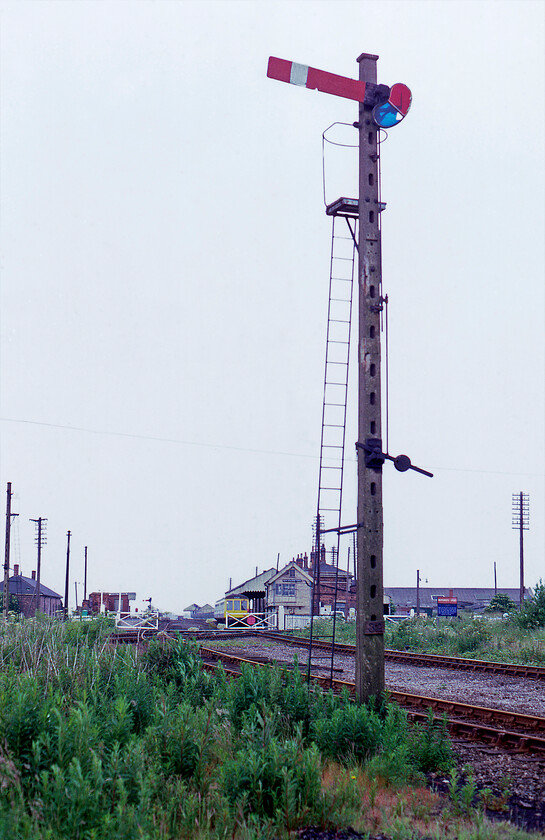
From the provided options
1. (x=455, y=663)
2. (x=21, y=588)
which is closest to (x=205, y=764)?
(x=455, y=663)

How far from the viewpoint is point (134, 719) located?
8.60m

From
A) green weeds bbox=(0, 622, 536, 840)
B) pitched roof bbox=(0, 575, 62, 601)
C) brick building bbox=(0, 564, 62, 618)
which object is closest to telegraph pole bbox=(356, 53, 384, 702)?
green weeds bbox=(0, 622, 536, 840)

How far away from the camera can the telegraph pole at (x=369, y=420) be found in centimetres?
853

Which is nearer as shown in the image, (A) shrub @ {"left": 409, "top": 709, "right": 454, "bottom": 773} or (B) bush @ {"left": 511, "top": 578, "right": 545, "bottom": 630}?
(A) shrub @ {"left": 409, "top": 709, "right": 454, "bottom": 773}

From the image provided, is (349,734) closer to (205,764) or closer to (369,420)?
(205,764)

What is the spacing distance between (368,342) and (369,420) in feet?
3.04

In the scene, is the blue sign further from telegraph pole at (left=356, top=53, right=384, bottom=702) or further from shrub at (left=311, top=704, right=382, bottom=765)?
shrub at (left=311, top=704, right=382, bottom=765)

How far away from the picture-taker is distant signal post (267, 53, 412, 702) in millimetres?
8539

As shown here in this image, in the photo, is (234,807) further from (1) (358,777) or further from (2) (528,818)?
(2) (528,818)

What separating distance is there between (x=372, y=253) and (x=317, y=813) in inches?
238

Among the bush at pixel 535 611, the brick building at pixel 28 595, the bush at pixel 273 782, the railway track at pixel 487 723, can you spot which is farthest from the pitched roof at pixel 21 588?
the bush at pixel 273 782

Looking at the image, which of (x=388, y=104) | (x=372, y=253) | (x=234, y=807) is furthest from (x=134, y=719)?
(x=388, y=104)

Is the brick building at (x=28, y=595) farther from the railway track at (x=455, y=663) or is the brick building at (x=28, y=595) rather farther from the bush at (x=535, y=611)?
the bush at (x=535, y=611)

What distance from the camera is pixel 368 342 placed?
9.08m
